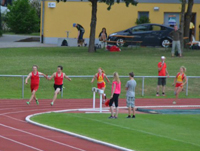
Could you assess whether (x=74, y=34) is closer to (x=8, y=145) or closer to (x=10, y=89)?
(x=10, y=89)

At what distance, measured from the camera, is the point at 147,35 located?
42.2 meters

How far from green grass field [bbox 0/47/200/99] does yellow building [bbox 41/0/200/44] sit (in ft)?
27.6

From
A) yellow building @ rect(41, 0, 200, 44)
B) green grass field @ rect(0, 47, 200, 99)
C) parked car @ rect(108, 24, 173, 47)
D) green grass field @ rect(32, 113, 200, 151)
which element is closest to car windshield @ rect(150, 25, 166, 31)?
parked car @ rect(108, 24, 173, 47)

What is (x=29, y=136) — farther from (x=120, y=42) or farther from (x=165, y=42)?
(x=165, y=42)

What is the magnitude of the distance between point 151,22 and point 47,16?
9346mm

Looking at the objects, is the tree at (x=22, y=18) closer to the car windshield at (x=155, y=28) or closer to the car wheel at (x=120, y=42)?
the car windshield at (x=155, y=28)

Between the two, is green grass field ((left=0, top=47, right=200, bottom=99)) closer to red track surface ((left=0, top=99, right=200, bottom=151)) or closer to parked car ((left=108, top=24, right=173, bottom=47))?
parked car ((left=108, top=24, right=173, bottom=47))

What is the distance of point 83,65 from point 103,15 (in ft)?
56.0

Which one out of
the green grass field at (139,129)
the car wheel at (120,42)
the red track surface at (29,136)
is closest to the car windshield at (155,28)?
the car wheel at (120,42)

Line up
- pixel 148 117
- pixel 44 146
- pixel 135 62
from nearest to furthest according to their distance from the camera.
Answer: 1. pixel 44 146
2. pixel 148 117
3. pixel 135 62

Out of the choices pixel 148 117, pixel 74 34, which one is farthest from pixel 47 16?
pixel 148 117

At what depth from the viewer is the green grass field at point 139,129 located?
46.7 ft

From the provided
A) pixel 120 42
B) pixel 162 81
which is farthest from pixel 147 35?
pixel 162 81

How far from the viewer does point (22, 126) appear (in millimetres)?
16938
